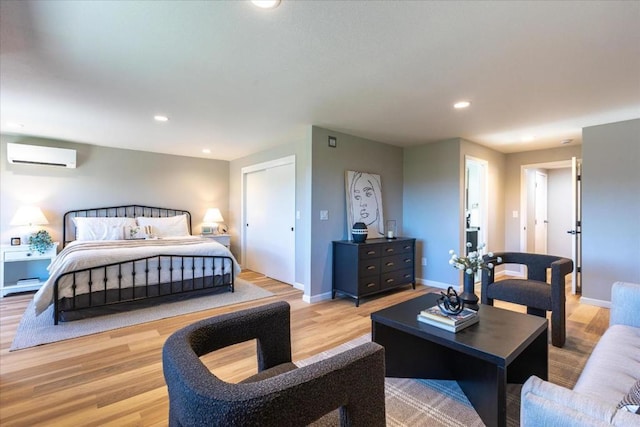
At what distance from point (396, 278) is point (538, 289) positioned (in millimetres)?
1806

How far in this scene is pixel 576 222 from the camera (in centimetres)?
412

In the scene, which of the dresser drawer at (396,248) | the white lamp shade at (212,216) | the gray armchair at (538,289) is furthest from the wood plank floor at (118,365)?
the white lamp shade at (212,216)

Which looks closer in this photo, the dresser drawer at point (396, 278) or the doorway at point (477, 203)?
the dresser drawer at point (396, 278)

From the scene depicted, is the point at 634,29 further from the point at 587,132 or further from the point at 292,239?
the point at 292,239

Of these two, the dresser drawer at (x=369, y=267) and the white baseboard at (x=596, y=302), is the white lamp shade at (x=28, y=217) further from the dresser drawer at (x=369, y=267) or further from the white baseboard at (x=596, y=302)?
the white baseboard at (x=596, y=302)

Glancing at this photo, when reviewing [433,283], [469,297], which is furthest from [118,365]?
[433,283]

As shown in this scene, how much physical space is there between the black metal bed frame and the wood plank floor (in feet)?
1.78

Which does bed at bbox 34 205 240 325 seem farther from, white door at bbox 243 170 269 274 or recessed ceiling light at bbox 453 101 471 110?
recessed ceiling light at bbox 453 101 471 110

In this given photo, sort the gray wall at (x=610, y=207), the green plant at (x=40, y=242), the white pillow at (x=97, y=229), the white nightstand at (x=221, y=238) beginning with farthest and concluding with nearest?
1. the white nightstand at (x=221, y=238)
2. the white pillow at (x=97, y=229)
3. the green plant at (x=40, y=242)
4. the gray wall at (x=610, y=207)

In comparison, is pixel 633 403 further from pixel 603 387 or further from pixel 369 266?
pixel 369 266

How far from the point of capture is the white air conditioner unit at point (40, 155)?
433cm

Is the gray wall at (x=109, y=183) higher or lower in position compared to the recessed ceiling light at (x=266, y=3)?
lower

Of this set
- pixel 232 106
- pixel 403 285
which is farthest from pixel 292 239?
pixel 232 106

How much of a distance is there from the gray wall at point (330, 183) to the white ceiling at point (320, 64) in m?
0.39
